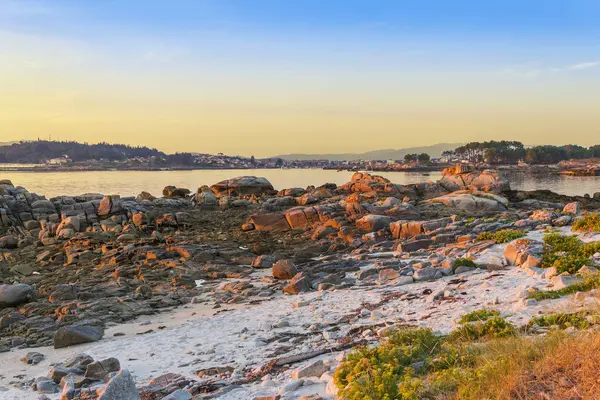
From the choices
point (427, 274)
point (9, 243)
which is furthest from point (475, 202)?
point (9, 243)

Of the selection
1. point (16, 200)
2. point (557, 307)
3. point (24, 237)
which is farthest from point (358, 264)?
point (16, 200)

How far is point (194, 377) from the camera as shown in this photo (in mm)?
8352

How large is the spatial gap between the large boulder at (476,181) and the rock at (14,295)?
95.6 ft

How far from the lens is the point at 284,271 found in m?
16.1

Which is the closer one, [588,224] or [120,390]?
[120,390]

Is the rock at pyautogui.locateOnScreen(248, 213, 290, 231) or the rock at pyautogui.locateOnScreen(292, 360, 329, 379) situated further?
the rock at pyautogui.locateOnScreen(248, 213, 290, 231)

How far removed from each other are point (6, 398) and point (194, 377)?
3160 mm

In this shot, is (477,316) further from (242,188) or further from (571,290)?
(242,188)

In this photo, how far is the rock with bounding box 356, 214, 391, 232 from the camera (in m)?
23.1

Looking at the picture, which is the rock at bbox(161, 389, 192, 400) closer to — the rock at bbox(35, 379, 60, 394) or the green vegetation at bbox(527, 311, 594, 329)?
the rock at bbox(35, 379, 60, 394)

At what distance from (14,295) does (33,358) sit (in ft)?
17.5

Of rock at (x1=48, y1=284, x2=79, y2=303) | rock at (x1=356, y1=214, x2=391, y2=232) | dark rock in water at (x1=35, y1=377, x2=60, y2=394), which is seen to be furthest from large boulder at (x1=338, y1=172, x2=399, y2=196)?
dark rock in water at (x1=35, y1=377, x2=60, y2=394)

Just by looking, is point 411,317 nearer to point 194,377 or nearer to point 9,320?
point 194,377

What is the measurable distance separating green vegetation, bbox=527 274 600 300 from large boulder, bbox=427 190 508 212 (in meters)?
18.3
